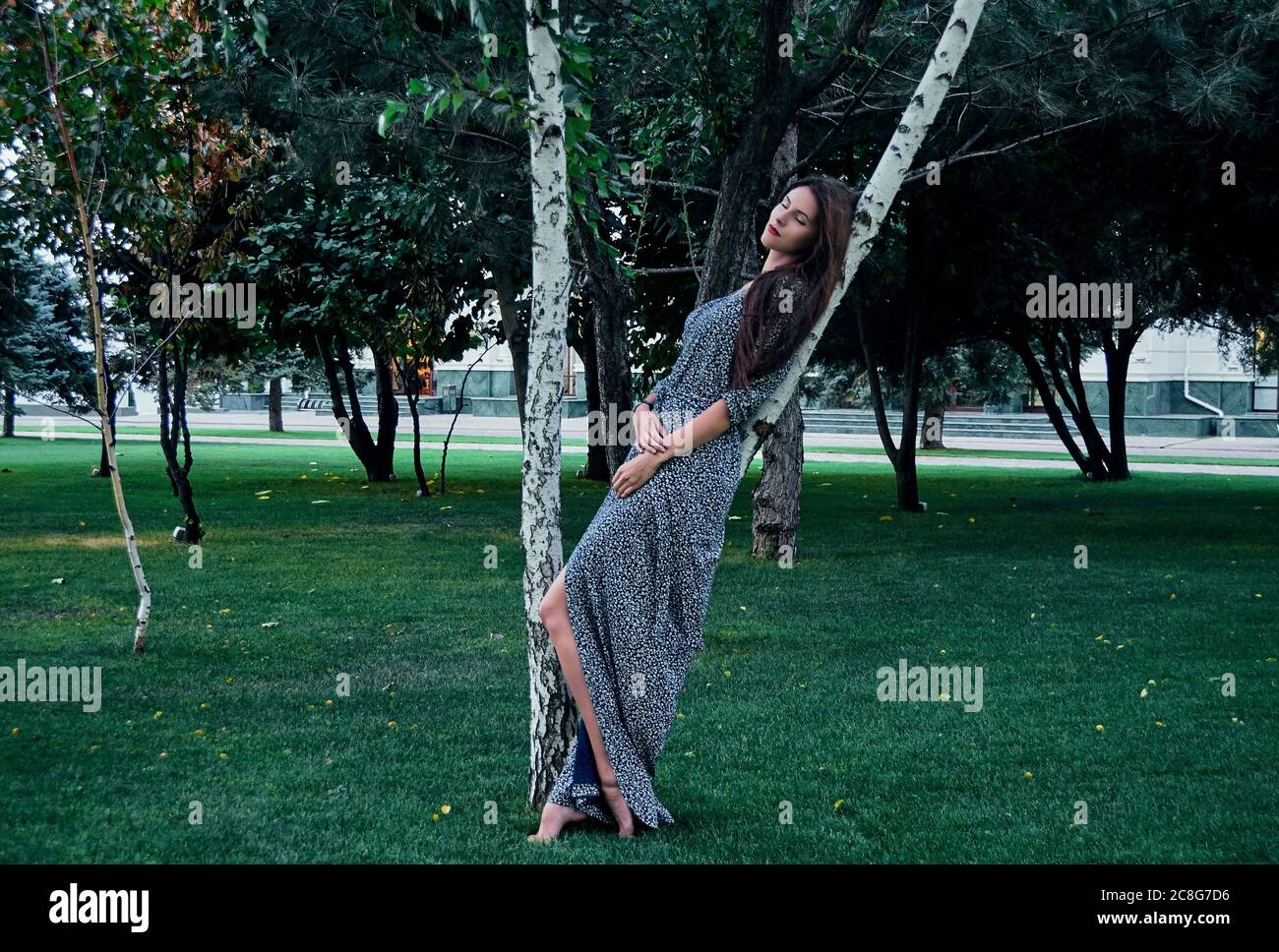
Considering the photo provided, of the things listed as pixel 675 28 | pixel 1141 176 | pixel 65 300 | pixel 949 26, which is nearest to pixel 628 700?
pixel 949 26

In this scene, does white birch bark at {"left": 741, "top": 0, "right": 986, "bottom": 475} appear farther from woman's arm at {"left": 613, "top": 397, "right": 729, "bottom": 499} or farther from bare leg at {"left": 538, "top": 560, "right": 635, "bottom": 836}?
bare leg at {"left": 538, "top": 560, "right": 635, "bottom": 836}

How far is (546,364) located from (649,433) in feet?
1.79

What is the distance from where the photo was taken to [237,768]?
5.61 m

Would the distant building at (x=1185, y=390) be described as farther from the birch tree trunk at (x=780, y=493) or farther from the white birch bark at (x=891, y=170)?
the white birch bark at (x=891, y=170)

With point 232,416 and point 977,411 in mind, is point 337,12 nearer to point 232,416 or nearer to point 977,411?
point 977,411

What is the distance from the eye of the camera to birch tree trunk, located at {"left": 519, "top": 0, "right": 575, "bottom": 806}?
4664 millimetres

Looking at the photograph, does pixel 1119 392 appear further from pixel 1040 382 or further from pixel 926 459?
pixel 926 459

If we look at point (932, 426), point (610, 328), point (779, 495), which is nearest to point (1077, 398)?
point (932, 426)

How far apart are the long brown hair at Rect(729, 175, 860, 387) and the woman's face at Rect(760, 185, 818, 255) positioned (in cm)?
2

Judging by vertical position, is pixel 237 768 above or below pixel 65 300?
below

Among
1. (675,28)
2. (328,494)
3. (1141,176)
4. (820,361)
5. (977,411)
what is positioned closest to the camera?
(675,28)

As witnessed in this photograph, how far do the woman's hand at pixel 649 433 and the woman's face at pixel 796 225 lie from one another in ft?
2.19

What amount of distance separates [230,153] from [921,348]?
9166mm

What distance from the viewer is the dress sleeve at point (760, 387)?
4371 millimetres
